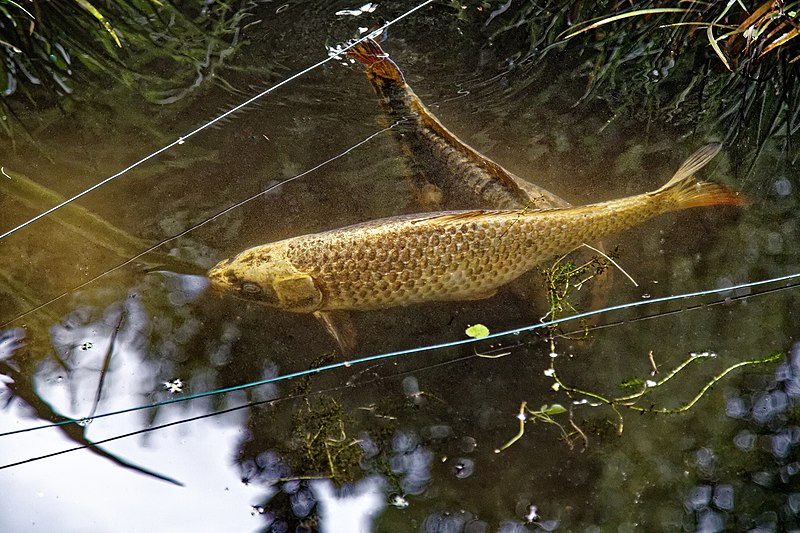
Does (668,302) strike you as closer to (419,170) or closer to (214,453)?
(419,170)

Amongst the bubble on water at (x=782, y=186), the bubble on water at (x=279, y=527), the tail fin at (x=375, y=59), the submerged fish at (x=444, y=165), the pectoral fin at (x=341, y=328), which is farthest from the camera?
the tail fin at (x=375, y=59)

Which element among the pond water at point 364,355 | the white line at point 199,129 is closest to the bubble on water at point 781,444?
the pond water at point 364,355

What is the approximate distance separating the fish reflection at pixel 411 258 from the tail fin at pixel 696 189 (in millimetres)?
249

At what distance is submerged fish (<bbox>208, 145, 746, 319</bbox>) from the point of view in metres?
2.70

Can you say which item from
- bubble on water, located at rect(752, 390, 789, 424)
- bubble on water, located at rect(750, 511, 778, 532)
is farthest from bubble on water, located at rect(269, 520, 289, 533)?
bubble on water, located at rect(752, 390, 789, 424)

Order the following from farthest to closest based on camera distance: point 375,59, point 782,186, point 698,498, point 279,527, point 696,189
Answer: point 375,59 < point 782,186 < point 696,189 < point 698,498 < point 279,527

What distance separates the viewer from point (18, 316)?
2828mm

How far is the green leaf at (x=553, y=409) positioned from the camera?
→ 2.68 m

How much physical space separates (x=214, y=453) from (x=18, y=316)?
999 mm

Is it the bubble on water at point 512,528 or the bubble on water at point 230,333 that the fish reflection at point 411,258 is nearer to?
the bubble on water at point 230,333

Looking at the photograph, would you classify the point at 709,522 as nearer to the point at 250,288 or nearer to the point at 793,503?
the point at 793,503

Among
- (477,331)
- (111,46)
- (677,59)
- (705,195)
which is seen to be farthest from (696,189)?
(111,46)

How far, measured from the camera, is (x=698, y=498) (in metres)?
2.67

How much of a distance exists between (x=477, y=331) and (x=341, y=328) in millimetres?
545
